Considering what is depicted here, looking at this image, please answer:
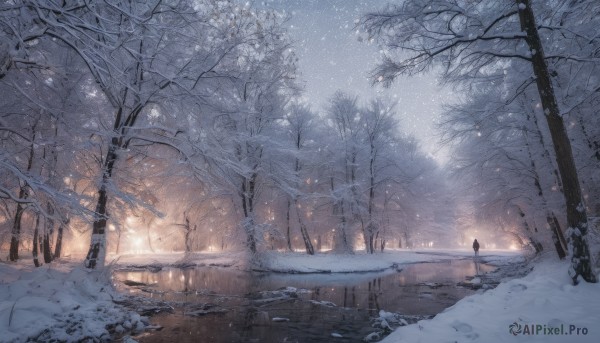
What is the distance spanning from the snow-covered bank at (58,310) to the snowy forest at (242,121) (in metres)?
1.70

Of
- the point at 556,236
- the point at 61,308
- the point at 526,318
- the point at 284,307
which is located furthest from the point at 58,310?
the point at 556,236

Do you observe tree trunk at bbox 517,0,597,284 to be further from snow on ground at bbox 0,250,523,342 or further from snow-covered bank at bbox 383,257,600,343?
snow on ground at bbox 0,250,523,342

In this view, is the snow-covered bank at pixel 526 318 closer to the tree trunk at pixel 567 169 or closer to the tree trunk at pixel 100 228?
the tree trunk at pixel 567 169

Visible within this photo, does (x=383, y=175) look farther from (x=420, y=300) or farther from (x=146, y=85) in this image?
(x=146, y=85)

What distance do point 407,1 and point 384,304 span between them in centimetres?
963

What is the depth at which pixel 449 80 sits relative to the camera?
8.62 meters

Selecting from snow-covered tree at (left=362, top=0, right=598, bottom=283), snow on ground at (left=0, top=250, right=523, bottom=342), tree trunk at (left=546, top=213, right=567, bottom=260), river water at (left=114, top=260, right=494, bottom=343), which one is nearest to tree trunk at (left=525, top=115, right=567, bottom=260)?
tree trunk at (left=546, top=213, right=567, bottom=260)

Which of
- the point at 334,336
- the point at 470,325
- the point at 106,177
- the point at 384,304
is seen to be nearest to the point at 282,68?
the point at 106,177

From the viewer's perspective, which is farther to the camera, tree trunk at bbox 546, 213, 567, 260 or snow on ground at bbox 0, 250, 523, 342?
tree trunk at bbox 546, 213, 567, 260

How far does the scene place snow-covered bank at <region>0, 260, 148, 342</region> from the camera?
602cm

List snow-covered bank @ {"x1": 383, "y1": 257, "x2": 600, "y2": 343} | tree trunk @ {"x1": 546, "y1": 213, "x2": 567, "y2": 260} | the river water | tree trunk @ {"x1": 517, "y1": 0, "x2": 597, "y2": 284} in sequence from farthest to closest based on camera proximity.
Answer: tree trunk @ {"x1": 546, "y1": 213, "x2": 567, "y2": 260} → the river water → tree trunk @ {"x1": 517, "y1": 0, "x2": 597, "y2": 284} → snow-covered bank @ {"x1": 383, "y1": 257, "x2": 600, "y2": 343}

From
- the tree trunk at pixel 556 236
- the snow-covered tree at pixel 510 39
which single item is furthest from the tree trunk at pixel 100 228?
the tree trunk at pixel 556 236

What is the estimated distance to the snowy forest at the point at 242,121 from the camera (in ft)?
20.8

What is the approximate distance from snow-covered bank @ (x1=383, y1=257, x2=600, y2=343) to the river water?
2455 mm
